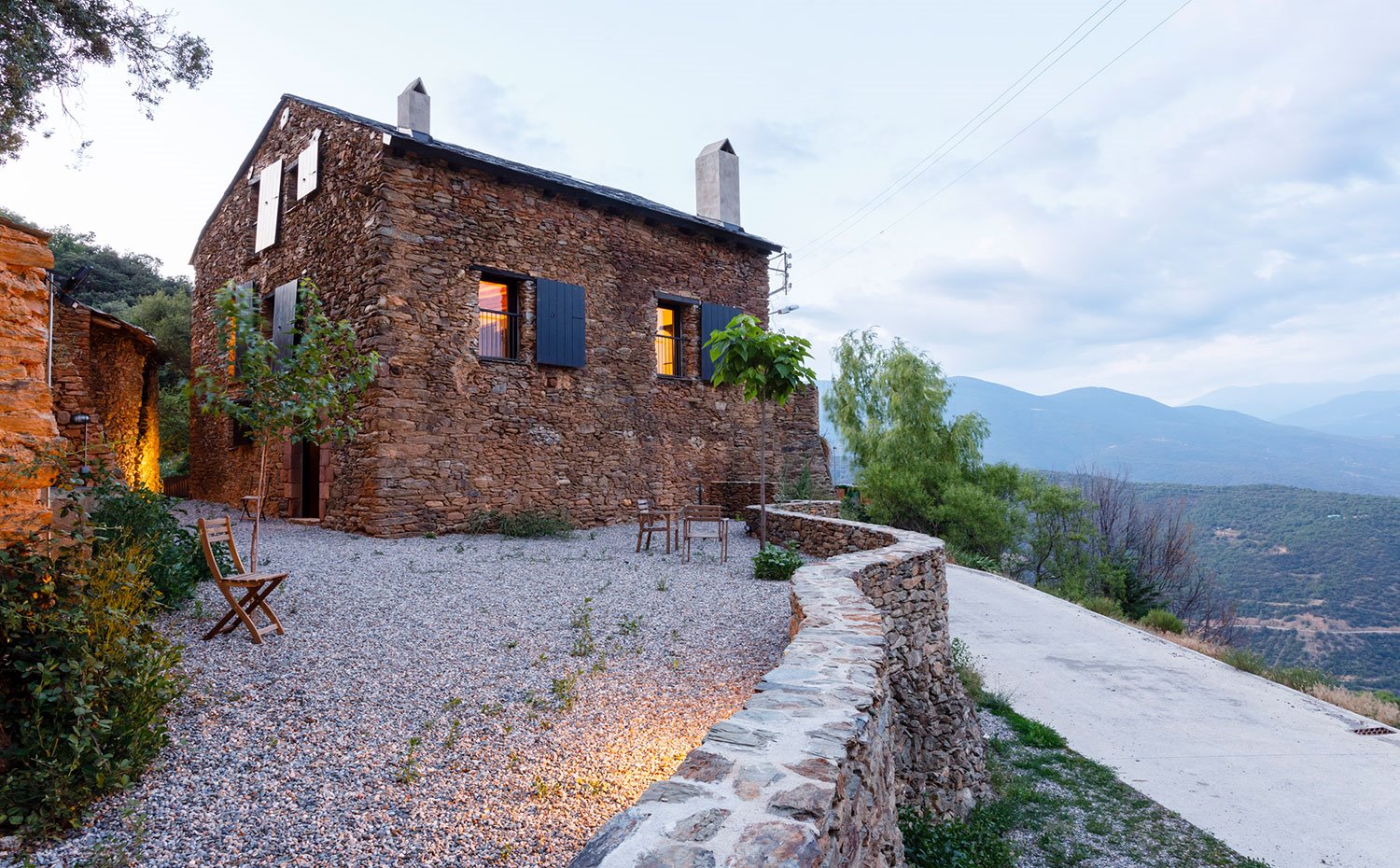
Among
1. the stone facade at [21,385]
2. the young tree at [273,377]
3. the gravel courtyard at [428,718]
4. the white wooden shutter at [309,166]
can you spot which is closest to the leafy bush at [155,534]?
the gravel courtyard at [428,718]

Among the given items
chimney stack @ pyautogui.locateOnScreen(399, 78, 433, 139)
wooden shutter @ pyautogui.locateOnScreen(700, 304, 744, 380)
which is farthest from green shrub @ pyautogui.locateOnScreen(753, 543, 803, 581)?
chimney stack @ pyautogui.locateOnScreen(399, 78, 433, 139)

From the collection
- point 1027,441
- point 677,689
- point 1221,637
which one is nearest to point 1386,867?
point 677,689

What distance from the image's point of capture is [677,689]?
3992mm

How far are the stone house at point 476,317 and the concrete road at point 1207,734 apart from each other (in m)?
6.06

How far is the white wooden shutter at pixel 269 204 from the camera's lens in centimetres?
1130

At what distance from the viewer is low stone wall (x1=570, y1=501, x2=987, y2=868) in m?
1.66

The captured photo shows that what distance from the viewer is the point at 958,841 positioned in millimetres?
4848

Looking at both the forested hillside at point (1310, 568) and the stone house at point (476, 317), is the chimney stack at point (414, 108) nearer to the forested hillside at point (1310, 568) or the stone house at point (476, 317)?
the stone house at point (476, 317)

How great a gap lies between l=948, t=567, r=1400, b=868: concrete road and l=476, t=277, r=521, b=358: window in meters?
8.14

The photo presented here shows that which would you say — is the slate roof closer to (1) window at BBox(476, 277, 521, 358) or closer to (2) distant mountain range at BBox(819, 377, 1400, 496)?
(1) window at BBox(476, 277, 521, 358)

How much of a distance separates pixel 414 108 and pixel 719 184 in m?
6.43

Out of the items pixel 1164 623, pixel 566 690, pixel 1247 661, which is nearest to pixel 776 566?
pixel 566 690

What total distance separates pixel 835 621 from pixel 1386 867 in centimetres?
536

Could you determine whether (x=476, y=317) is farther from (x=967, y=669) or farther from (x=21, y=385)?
(x=967, y=669)
